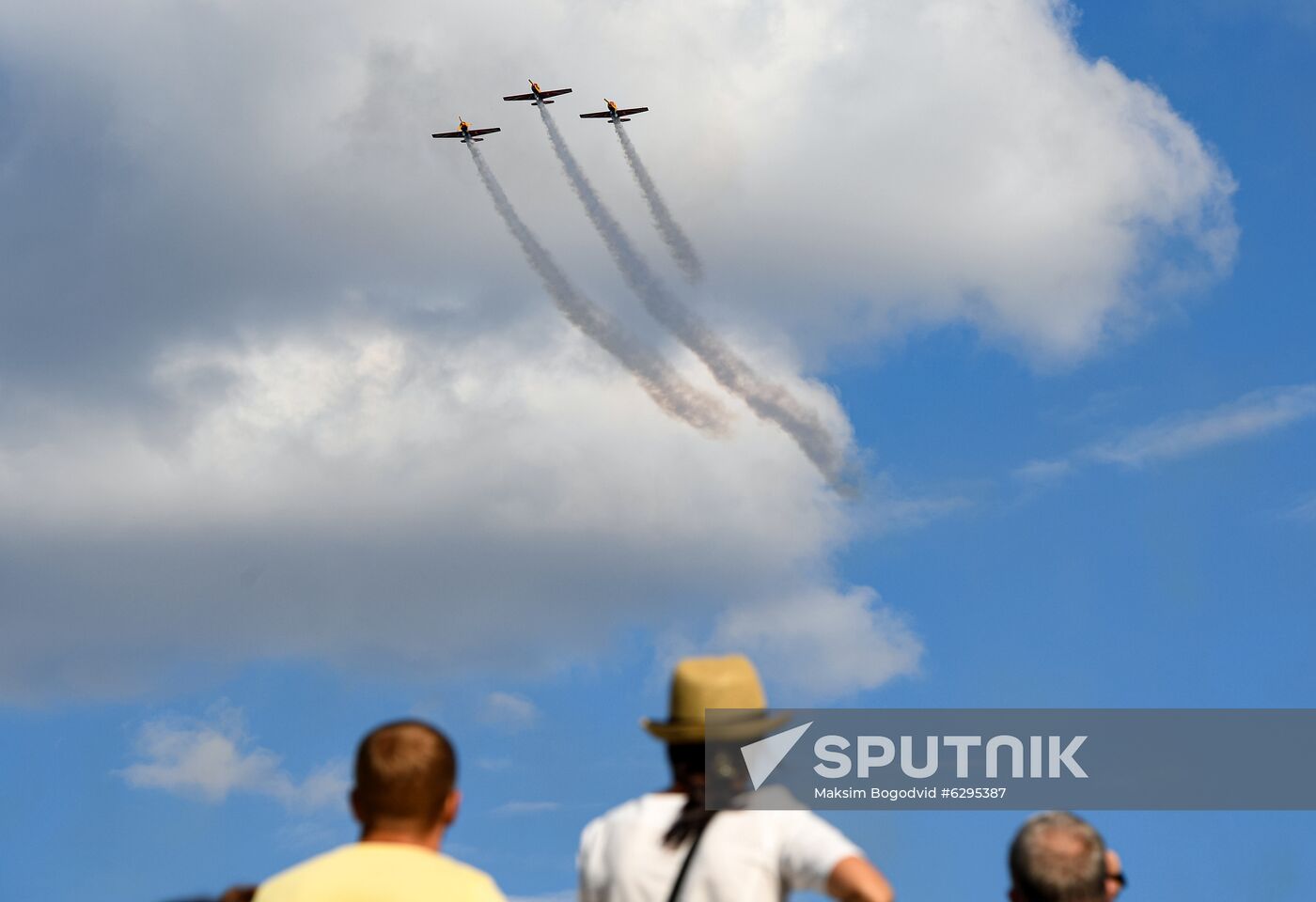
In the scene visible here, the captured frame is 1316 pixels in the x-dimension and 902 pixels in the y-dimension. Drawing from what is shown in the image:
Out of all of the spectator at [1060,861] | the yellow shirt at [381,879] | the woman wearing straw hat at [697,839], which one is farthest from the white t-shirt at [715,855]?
the yellow shirt at [381,879]

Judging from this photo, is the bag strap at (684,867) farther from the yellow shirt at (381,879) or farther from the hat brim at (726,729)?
the yellow shirt at (381,879)

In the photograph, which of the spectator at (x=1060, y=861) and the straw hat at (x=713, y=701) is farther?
the straw hat at (x=713, y=701)

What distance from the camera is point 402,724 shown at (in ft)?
31.8

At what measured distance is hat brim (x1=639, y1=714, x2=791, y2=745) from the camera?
1141 cm

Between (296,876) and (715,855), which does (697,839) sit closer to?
(715,855)

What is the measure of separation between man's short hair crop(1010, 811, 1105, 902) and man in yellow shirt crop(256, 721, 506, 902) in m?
3.23

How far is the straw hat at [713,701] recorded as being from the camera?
11.4m

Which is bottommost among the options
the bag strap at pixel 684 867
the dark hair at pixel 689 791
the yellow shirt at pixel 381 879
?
the yellow shirt at pixel 381 879

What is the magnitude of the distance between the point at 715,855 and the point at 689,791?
A: 539 millimetres

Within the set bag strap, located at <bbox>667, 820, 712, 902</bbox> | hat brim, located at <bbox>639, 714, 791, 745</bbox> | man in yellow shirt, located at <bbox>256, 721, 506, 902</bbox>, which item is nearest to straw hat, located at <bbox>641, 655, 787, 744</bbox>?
hat brim, located at <bbox>639, 714, 791, 745</bbox>

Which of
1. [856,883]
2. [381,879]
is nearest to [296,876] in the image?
[381,879]

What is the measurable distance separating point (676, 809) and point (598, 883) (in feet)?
2.82

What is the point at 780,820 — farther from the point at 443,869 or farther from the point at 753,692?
the point at 443,869

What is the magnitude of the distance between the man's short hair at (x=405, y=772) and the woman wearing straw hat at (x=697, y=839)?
2.29m
